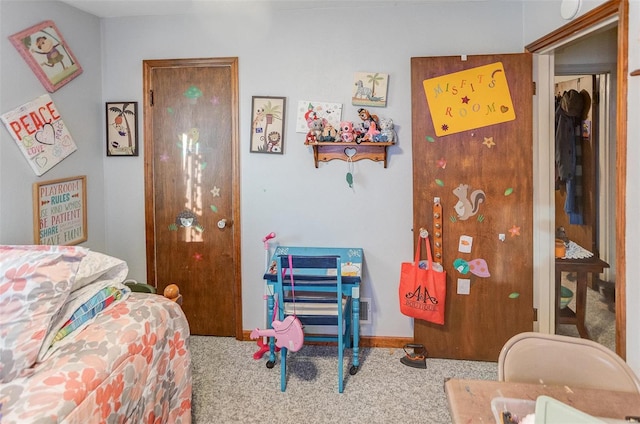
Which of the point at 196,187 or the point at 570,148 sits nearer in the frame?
the point at 570,148

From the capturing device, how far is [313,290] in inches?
101

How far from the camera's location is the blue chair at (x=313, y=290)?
2404 millimetres

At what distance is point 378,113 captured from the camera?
114 inches

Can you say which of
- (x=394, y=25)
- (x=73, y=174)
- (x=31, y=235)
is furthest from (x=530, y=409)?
(x=73, y=174)

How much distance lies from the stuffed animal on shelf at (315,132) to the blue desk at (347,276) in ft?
2.40

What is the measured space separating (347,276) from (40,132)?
1.96 m

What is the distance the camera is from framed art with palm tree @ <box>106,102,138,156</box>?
307 cm

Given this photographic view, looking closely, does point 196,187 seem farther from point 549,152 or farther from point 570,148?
point 570,148

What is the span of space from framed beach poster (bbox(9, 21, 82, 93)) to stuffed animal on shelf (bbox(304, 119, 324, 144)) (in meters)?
1.55

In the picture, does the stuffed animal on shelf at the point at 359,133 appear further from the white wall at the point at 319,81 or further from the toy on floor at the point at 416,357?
the toy on floor at the point at 416,357

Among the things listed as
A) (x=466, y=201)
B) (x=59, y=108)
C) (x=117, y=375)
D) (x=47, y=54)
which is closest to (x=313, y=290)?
(x=466, y=201)

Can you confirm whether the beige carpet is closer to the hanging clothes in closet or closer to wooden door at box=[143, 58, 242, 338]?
the hanging clothes in closet

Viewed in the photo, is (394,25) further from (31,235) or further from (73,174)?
(31,235)

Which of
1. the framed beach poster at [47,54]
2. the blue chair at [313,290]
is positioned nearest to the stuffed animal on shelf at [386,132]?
the blue chair at [313,290]
